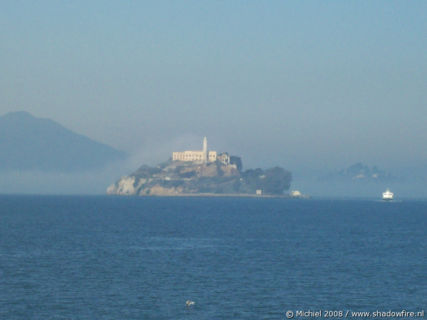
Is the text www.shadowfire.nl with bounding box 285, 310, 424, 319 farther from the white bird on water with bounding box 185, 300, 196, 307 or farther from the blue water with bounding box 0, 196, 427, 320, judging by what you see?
the white bird on water with bounding box 185, 300, 196, 307

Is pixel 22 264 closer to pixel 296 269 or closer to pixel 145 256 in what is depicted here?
pixel 145 256

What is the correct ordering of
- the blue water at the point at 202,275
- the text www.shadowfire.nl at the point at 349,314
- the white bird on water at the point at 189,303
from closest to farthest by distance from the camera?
the text www.shadowfire.nl at the point at 349,314, the blue water at the point at 202,275, the white bird on water at the point at 189,303

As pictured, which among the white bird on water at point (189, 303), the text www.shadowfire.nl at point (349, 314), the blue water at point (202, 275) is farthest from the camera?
the white bird on water at point (189, 303)

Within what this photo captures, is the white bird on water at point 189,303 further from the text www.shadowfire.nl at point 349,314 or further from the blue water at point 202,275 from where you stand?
the text www.shadowfire.nl at point 349,314

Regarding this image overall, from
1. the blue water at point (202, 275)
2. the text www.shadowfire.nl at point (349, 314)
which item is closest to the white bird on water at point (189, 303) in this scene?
the blue water at point (202, 275)

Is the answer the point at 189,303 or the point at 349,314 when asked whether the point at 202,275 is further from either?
the point at 349,314

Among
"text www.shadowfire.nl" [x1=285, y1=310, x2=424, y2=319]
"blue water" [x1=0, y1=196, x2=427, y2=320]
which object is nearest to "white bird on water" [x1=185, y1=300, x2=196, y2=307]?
"blue water" [x1=0, y1=196, x2=427, y2=320]

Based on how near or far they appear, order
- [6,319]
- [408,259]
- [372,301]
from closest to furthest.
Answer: [6,319] → [372,301] → [408,259]

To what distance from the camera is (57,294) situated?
54.1m

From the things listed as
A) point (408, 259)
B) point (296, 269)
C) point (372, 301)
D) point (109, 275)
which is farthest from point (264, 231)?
point (372, 301)

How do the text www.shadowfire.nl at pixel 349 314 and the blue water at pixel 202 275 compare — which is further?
the blue water at pixel 202 275

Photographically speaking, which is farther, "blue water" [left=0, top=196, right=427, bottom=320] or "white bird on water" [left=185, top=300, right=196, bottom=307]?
"white bird on water" [left=185, top=300, right=196, bottom=307]

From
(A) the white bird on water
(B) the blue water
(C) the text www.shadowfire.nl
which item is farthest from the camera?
(A) the white bird on water

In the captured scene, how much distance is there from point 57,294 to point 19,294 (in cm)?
307
